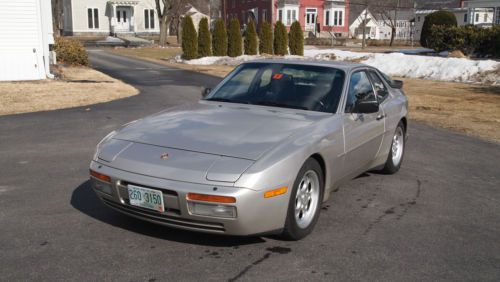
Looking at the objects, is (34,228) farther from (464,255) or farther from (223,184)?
(464,255)

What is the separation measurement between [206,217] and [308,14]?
63724 millimetres

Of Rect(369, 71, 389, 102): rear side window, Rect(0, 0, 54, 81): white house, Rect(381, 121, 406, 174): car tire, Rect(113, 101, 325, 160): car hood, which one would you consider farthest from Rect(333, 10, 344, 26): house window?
Rect(113, 101, 325, 160): car hood

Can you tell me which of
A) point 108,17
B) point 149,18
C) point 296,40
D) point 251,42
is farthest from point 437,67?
point 108,17

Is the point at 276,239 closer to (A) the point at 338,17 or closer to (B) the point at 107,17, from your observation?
(B) the point at 107,17

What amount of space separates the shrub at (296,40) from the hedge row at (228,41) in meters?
0.56

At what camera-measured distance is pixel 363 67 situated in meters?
6.36

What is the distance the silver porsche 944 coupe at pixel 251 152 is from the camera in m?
3.98

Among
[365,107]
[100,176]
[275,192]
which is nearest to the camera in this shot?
[275,192]

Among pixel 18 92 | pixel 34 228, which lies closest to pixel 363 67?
pixel 34 228

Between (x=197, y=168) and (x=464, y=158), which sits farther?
(x=464, y=158)

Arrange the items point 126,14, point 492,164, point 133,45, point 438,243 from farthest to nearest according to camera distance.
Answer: point 126,14 → point 133,45 → point 492,164 → point 438,243

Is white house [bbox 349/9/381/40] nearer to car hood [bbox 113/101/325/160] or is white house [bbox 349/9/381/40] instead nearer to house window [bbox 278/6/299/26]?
house window [bbox 278/6/299/26]

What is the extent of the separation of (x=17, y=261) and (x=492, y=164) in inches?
255

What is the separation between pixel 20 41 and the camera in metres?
17.5
